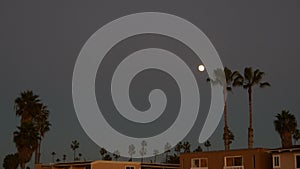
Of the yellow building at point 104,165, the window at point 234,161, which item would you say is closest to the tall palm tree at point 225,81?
the yellow building at point 104,165

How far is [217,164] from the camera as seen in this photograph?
175 ft

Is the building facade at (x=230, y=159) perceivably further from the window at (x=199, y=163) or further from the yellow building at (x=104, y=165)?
the yellow building at (x=104, y=165)

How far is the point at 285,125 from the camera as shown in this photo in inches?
3211

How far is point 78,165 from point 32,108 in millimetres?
23150

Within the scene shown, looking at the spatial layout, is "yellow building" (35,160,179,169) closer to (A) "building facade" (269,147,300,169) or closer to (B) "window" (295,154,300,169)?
(A) "building facade" (269,147,300,169)

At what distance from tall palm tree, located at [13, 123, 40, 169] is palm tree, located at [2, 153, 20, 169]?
11639 mm

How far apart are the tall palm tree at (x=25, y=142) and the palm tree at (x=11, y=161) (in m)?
11.6

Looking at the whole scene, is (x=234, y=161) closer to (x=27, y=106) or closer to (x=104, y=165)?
(x=104, y=165)

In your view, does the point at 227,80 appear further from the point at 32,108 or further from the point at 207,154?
the point at 32,108

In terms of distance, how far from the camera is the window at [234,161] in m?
52.1

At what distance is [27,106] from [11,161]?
42.3 feet

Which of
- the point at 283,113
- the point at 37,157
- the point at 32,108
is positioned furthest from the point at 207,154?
the point at 37,157

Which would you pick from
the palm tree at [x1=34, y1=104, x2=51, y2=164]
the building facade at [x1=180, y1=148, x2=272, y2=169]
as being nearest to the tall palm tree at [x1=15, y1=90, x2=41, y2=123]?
the palm tree at [x1=34, y1=104, x2=51, y2=164]

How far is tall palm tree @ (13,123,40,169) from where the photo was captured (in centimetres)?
8094
